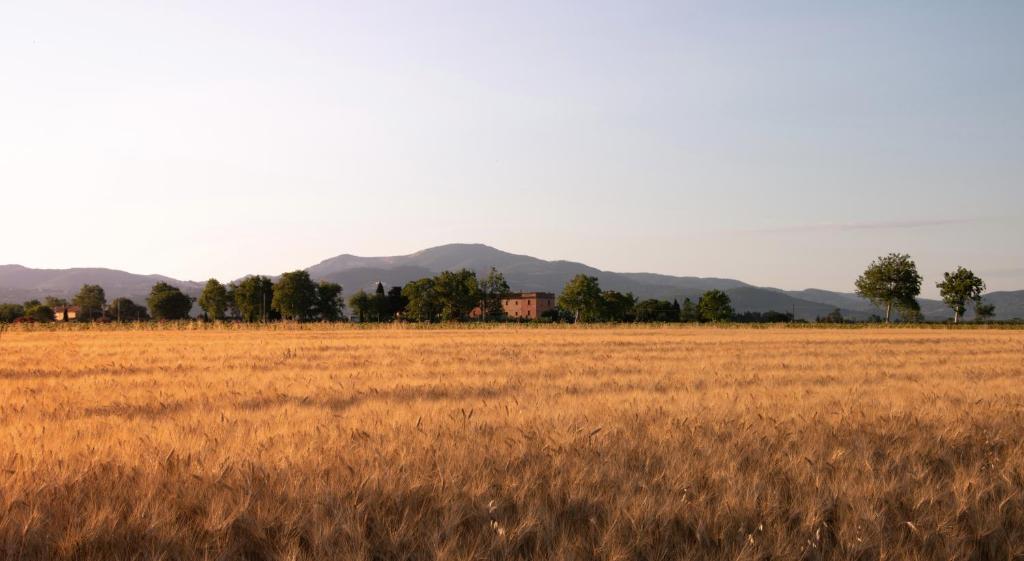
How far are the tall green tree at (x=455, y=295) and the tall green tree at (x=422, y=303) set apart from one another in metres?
3.93

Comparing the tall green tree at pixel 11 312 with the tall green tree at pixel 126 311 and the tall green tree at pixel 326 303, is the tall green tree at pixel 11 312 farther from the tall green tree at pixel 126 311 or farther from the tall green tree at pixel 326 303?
the tall green tree at pixel 326 303

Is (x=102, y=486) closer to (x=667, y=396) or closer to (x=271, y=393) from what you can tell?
(x=271, y=393)

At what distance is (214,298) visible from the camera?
153750mm

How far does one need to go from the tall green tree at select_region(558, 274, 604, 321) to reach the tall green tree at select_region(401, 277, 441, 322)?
23689 millimetres

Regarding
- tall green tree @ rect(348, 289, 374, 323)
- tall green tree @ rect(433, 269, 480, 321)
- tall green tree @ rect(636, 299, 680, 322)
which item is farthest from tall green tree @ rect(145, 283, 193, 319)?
tall green tree @ rect(636, 299, 680, 322)

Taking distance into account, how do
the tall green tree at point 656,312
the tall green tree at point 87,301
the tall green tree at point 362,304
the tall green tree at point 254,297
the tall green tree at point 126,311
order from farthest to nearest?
the tall green tree at point 87,301, the tall green tree at point 126,311, the tall green tree at point 362,304, the tall green tree at point 656,312, the tall green tree at point 254,297

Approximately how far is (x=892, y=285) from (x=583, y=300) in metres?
49.0

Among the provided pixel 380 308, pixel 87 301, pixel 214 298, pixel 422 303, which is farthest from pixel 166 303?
pixel 422 303

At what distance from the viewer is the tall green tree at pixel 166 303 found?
158 metres

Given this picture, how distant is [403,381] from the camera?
12.7m

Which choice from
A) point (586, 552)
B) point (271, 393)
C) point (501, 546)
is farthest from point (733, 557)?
point (271, 393)

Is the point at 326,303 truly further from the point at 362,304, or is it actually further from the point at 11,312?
the point at 11,312

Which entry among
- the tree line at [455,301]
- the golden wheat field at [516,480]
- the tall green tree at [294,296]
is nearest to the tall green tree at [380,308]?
the tree line at [455,301]

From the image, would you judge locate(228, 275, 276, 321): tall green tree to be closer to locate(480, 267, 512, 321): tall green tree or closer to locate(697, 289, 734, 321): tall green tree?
locate(480, 267, 512, 321): tall green tree
